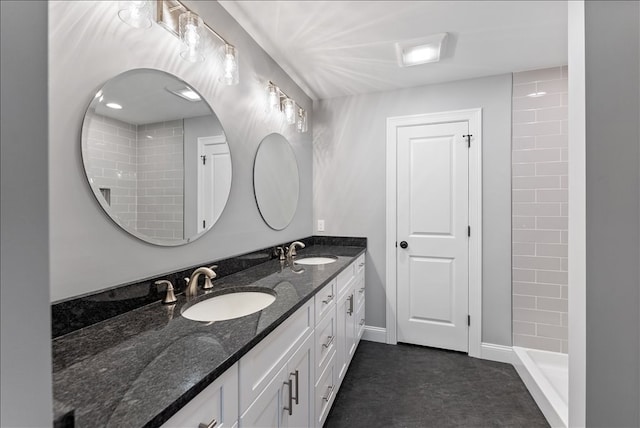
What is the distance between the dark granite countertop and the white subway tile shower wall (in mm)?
2208

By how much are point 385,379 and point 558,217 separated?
6.32ft

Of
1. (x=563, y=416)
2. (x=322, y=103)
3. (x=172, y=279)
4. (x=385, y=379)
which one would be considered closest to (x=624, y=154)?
(x=172, y=279)

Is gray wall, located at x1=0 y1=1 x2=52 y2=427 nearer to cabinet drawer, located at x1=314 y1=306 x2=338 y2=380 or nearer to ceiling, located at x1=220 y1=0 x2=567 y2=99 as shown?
cabinet drawer, located at x1=314 y1=306 x2=338 y2=380

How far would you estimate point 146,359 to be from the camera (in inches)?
29.3

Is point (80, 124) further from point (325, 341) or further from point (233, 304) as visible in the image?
point (325, 341)

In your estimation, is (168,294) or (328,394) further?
(328,394)

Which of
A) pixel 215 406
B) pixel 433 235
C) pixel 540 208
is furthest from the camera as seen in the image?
pixel 433 235

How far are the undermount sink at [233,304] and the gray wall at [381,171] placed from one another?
1.70 meters

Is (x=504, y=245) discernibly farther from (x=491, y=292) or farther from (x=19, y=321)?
(x=19, y=321)

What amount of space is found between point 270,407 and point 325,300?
674 millimetres

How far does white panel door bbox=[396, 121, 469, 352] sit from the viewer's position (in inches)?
103

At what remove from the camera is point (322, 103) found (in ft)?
10.1

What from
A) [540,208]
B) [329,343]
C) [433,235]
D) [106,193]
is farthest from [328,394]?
[540,208]

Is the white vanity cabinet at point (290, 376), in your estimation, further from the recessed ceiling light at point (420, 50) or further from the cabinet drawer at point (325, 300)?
the recessed ceiling light at point (420, 50)
